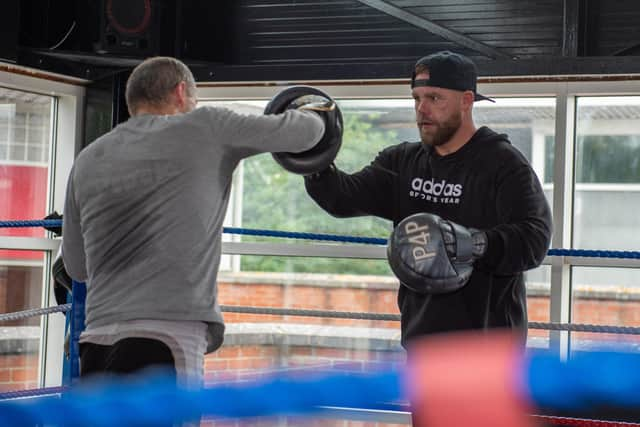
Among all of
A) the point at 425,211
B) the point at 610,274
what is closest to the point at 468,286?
the point at 425,211

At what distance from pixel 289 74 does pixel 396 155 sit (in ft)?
6.53

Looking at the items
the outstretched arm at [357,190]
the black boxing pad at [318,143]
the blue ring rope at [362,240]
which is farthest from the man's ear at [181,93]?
the blue ring rope at [362,240]

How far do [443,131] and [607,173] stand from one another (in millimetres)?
1928

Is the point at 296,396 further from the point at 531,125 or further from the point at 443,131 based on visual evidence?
the point at 531,125

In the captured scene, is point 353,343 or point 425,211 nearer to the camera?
point 425,211

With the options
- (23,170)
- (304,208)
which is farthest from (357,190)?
(23,170)

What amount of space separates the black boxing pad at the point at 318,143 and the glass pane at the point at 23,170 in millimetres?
2510

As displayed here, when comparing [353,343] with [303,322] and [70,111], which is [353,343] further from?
[70,111]

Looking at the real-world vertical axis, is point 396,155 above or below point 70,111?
below

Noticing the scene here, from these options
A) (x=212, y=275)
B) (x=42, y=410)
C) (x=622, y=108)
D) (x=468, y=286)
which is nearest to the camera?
(x=42, y=410)

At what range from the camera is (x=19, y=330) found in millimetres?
4430

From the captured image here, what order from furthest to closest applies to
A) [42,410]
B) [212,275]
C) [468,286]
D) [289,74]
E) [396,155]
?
[289,74]
[396,155]
[468,286]
[212,275]
[42,410]

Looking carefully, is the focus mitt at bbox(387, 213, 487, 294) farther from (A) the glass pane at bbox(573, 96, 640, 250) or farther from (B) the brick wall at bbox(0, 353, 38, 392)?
(B) the brick wall at bbox(0, 353, 38, 392)

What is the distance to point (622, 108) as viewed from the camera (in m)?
3.96
